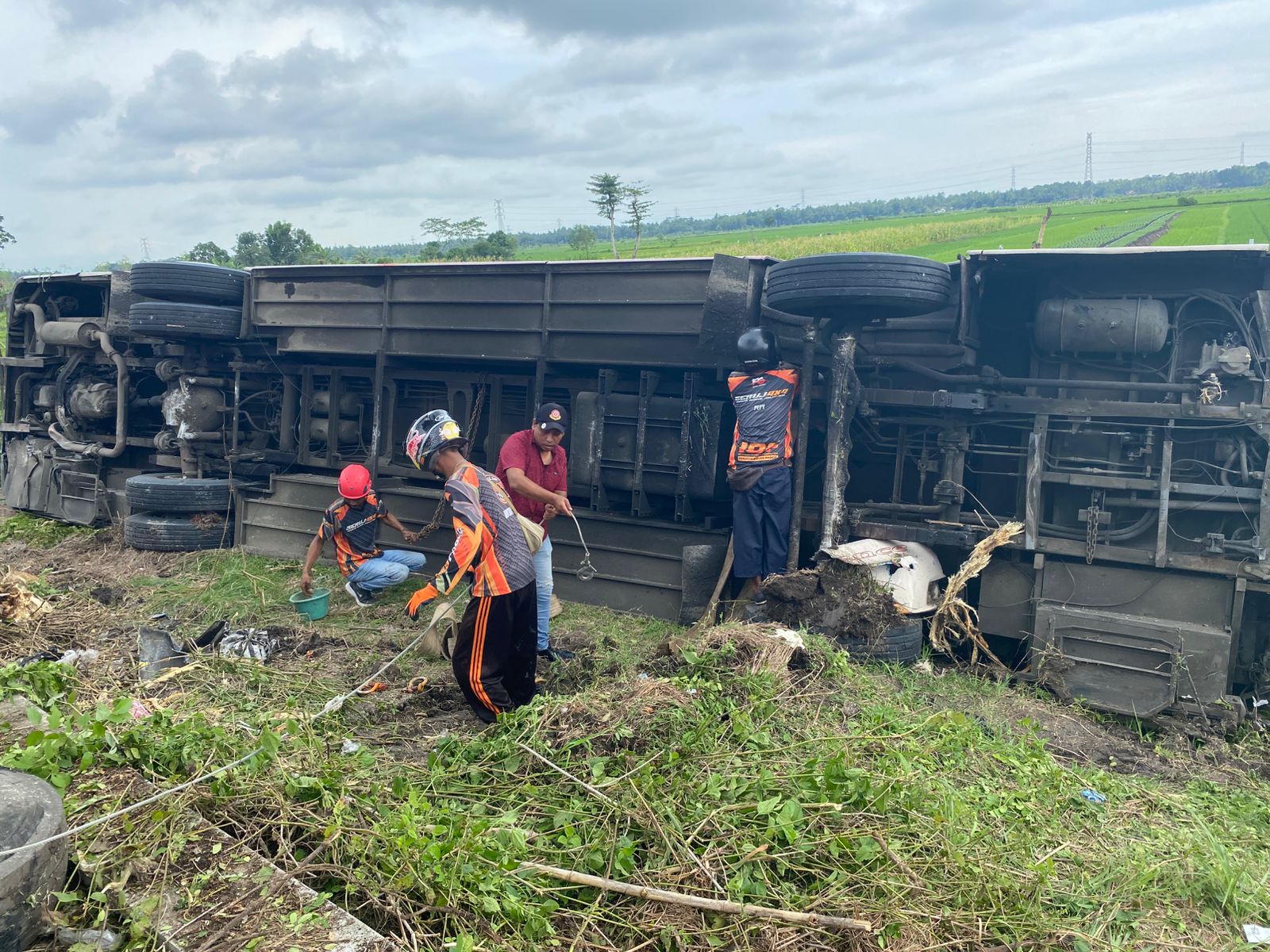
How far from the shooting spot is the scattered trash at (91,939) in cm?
231

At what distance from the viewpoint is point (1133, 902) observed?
2.99m

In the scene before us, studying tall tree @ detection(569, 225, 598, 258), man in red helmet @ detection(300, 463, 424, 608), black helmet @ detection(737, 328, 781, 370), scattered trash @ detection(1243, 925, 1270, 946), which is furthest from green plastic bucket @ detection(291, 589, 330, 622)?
tall tree @ detection(569, 225, 598, 258)

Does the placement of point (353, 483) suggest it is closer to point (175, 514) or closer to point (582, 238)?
point (175, 514)

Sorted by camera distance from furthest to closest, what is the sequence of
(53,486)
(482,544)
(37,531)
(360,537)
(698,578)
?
(53,486), (37,531), (360,537), (698,578), (482,544)

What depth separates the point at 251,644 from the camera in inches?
231

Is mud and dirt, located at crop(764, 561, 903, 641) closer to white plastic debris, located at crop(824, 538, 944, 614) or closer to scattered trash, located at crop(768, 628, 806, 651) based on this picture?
white plastic debris, located at crop(824, 538, 944, 614)

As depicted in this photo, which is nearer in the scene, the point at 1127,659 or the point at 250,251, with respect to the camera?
the point at 1127,659

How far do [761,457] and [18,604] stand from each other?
17.2 feet

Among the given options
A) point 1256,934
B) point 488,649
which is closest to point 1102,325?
point 1256,934

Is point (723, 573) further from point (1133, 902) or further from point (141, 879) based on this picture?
point (141, 879)

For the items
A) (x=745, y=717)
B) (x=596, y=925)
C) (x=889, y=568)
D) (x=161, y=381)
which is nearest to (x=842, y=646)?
→ (x=889, y=568)

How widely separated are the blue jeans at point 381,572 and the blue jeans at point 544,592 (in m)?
1.89

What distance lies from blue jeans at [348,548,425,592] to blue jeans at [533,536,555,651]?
1.89 meters

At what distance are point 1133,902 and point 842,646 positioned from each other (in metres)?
2.56
